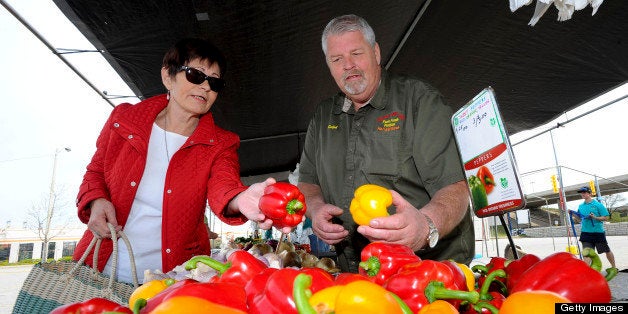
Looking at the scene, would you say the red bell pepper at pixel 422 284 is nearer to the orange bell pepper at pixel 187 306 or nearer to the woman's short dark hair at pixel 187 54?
the orange bell pepper at pixel 187 306

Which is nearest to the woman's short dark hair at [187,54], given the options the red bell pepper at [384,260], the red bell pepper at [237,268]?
the red bell pepper at [237,268]

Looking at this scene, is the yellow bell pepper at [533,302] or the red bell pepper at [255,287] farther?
the red bell pepper at [255,287]

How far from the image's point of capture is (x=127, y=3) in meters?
3.75

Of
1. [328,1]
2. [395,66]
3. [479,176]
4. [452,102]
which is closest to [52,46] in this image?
[328,1]

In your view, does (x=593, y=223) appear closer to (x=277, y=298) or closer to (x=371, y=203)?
(x=371, y=203)

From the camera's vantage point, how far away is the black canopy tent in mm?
4012

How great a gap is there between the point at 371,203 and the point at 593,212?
37.3 ft

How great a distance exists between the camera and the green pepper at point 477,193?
211cm

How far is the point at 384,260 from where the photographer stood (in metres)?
1.54

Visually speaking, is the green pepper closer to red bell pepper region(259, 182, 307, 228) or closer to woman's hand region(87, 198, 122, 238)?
red bell pepper region(259, 182, 307, 228)

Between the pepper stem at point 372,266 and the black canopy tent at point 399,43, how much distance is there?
3265 mm

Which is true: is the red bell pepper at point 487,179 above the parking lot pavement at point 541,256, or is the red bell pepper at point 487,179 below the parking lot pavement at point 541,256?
above

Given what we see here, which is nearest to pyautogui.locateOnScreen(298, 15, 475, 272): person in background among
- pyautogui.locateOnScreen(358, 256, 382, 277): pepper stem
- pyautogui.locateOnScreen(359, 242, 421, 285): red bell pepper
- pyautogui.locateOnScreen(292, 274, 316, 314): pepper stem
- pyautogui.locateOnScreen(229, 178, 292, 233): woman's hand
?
pyautogui.locateOnScreen(229, 178, 292, 233): woman's hand

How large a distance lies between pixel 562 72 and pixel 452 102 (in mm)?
1700
